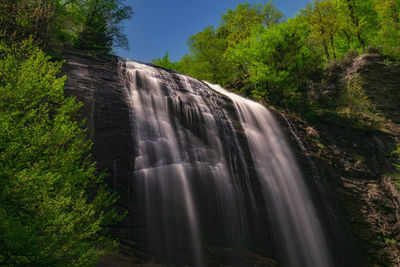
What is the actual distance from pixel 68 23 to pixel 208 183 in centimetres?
1735

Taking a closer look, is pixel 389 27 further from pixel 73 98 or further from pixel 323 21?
pixel 73 98

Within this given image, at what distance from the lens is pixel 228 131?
39.9 ft

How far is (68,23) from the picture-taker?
18344mm

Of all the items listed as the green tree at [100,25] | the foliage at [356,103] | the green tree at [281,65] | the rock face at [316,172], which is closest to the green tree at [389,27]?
the foliage at [356,103]

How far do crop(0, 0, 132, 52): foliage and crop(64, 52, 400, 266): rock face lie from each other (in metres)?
2.14

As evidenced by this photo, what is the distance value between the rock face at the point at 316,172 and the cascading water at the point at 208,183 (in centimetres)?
29

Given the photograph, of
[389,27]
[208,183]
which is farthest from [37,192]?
[389,27]

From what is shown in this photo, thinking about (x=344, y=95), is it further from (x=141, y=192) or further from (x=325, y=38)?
(x=141, y=192)

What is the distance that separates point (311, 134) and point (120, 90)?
39.6 feet

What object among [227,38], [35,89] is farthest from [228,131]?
[227,38]

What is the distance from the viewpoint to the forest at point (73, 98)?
15.4ft

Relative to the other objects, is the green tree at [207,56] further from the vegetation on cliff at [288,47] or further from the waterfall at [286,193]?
the waterfall at [286,193]

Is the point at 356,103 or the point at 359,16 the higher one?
the point at 359,16

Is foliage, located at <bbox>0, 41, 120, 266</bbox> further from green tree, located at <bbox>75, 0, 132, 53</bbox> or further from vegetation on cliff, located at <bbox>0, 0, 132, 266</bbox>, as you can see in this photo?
green tree, located at <bbox>75, 0, 132, 53</bbox>
